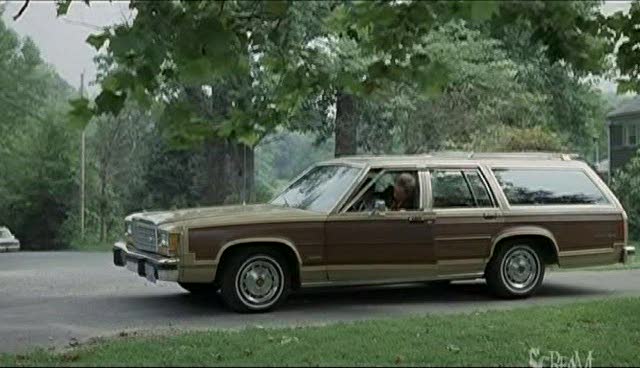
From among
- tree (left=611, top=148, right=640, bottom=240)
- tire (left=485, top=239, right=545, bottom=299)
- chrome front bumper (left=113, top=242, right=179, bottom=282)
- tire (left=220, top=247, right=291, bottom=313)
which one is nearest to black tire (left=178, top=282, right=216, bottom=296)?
chrome front bumper (left=113, top=242, right=179, bottom=282)

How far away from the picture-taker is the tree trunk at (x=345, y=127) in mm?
30125

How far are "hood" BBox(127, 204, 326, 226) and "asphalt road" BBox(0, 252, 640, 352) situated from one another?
969mm

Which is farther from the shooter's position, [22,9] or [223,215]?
[223,215]

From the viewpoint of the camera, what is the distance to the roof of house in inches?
1627

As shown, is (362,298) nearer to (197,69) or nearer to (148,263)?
(148,263)

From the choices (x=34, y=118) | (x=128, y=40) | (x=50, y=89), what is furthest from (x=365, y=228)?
(x=50, y=89)

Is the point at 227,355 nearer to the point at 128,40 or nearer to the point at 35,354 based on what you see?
the point at 35,354

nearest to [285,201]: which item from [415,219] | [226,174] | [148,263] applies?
[415,219]

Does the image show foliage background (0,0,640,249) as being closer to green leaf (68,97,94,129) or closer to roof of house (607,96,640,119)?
green leaf (68,97,94,129)

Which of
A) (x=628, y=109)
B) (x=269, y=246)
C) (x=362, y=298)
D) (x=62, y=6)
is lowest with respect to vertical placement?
(x=362, y=298)

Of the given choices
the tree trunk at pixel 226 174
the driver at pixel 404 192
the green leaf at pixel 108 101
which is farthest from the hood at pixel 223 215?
the tree trunk at pixel 226 174

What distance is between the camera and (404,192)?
404 inches

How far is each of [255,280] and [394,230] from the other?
1673mm

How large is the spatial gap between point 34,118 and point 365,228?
4438 centimetres
